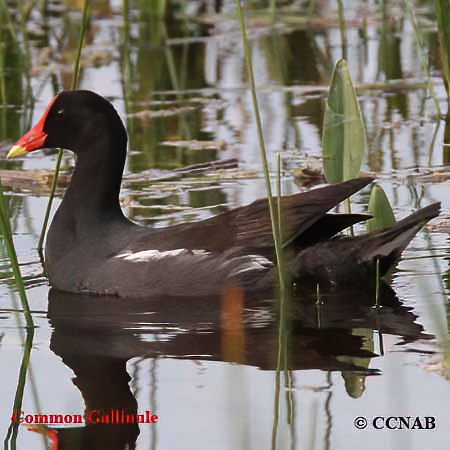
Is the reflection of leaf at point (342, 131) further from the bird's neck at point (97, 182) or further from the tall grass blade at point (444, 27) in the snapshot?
the tall grass blade at point (444, 27)

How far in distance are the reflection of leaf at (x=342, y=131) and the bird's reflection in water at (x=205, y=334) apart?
598mm

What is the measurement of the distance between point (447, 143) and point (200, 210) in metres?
1.96

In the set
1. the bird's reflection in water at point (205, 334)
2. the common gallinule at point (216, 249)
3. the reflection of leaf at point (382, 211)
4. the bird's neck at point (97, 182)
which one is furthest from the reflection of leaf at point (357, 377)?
the bird's neck at point (97, 182)

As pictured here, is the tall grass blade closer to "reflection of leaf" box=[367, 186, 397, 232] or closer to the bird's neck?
"reflection of leaf" box=[367, 186, 397, 232]

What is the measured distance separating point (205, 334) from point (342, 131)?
1307mm

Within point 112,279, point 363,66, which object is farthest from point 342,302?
point 363,66

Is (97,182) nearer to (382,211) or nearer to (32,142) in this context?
(32,142)

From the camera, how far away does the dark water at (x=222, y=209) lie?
171 inches

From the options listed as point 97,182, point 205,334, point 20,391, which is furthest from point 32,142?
point 20,391

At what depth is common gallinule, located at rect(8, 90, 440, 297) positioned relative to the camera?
573 centimetres

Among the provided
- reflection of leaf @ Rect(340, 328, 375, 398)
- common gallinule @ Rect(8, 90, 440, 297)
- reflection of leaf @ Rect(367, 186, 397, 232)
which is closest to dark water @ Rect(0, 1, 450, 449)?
reflection of leaf @ Rect(340, 328, 375, 398)

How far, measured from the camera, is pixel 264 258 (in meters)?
5.90

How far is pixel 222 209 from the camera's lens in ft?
23.7

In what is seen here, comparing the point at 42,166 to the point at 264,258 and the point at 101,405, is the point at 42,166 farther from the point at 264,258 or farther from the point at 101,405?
the point at 101,405
